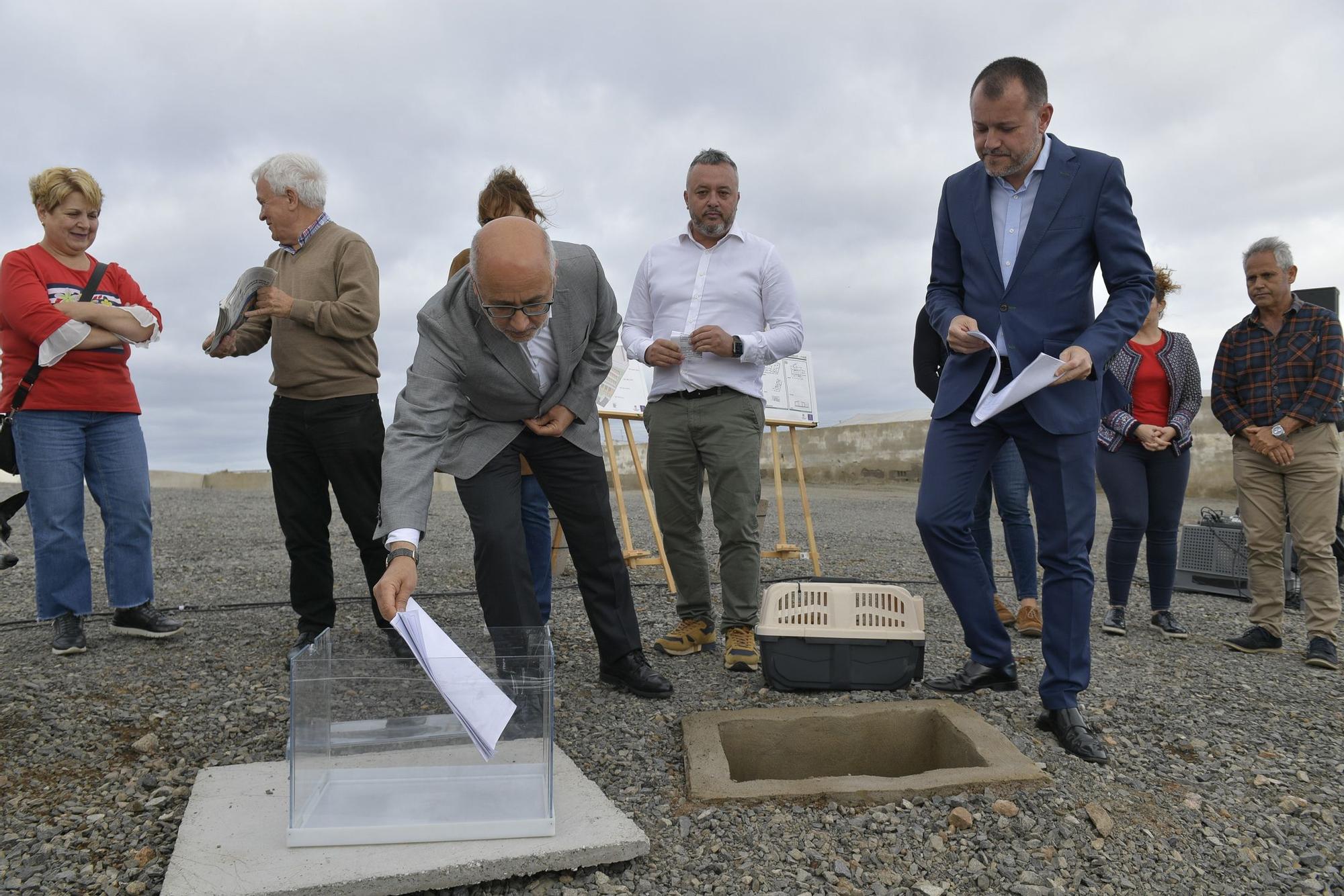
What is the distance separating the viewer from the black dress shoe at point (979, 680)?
338cm

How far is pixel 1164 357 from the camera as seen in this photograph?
500cm

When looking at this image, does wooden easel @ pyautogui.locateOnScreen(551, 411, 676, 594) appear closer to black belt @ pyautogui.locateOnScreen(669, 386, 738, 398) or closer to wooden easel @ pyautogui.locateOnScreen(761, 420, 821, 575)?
wooden easel @ pyautogui.locateOnScreen(761, 420, 821, 575)

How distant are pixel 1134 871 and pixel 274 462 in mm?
3292

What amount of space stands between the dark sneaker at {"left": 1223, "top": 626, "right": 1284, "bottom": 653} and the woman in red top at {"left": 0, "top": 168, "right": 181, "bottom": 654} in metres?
5.27

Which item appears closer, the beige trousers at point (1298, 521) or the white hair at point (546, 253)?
the white hair at point (546, 253)

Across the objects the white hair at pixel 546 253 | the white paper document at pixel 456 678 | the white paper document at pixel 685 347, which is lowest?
the white paper document at pixel 456 678

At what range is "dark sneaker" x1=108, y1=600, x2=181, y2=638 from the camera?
415cm

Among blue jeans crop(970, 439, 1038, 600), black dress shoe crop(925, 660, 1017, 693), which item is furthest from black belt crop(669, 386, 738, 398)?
blue jeans crop(970, 439, 1038, 600)

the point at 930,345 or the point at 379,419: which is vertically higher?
the point at 930,345

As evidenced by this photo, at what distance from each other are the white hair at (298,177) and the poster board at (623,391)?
8.68ft

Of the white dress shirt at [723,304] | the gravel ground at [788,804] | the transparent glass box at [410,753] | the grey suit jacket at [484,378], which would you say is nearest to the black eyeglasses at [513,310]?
the grey suit jacket at [484,378]

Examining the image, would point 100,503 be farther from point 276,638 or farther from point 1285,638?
point 1285,638

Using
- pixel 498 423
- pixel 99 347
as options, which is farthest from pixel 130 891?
pixel 99 347

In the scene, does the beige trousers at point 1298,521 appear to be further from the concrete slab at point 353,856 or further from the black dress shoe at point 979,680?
the concrete slab at point 353,856
